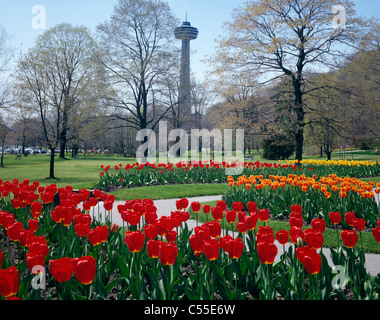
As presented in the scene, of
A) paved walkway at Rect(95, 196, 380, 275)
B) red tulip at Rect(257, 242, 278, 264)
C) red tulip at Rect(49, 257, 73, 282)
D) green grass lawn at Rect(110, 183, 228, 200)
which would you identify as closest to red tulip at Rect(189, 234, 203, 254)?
red tulip at Rect(257, 242, 278, 264)

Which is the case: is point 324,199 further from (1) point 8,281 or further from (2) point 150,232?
(1) point 8,281

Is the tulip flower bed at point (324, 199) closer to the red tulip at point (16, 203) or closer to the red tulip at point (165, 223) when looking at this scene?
the red tulip at point (165, 223)

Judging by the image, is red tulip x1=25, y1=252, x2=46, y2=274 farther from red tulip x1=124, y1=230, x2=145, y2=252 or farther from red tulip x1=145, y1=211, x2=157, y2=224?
red tulip x1=145, y1=211, x2=157, y2=224

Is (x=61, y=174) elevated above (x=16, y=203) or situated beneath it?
Result: situated beneath

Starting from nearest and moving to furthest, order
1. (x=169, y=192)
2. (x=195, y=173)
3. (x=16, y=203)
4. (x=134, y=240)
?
(x=134, y=240) → (x=16, y=203) → (x=169, y=192) → (x=195, y=173)

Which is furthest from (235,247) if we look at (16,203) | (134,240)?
(16,203)

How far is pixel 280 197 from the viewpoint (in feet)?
23.0

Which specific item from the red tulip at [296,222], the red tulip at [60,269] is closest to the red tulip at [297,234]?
the red tulip at [296,222]

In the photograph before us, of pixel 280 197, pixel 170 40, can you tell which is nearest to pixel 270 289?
pixel 280 197

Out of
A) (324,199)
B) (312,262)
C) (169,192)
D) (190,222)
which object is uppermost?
(312,262)

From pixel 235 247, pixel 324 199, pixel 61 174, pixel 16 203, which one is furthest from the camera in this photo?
pixel 61 174
